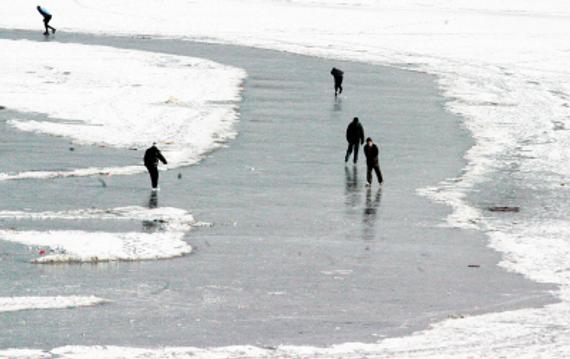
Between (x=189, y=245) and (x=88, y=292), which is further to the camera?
(x=189, y=245)

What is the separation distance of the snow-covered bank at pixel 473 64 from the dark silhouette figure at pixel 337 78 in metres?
4.37

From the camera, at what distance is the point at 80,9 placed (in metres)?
81.1

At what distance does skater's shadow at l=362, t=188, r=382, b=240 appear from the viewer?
24906 mm

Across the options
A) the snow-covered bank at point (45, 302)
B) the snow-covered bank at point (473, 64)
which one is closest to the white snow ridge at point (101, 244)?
the snow-covered bank at point (45, 302)

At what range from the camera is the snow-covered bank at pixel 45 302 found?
18516mm

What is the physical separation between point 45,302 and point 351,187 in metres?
12.3

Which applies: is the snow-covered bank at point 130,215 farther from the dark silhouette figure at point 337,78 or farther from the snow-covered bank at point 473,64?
the dark silhouette figure at point 337,78

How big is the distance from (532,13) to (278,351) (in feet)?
233

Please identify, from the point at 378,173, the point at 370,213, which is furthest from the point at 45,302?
the point at 378,173

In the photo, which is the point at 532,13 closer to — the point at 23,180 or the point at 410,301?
the point at 23,180

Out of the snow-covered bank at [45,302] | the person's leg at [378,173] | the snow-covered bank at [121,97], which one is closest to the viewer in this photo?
the snow-covered bank at [45,302]

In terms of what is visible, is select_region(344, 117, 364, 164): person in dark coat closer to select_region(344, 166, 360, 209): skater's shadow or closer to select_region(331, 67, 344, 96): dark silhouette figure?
select_region(344, 166, 360, 209): skater's shadow

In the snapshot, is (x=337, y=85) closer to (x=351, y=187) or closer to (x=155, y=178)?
(x=351, y=187)

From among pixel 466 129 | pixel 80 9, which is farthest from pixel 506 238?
pixel 80 9
